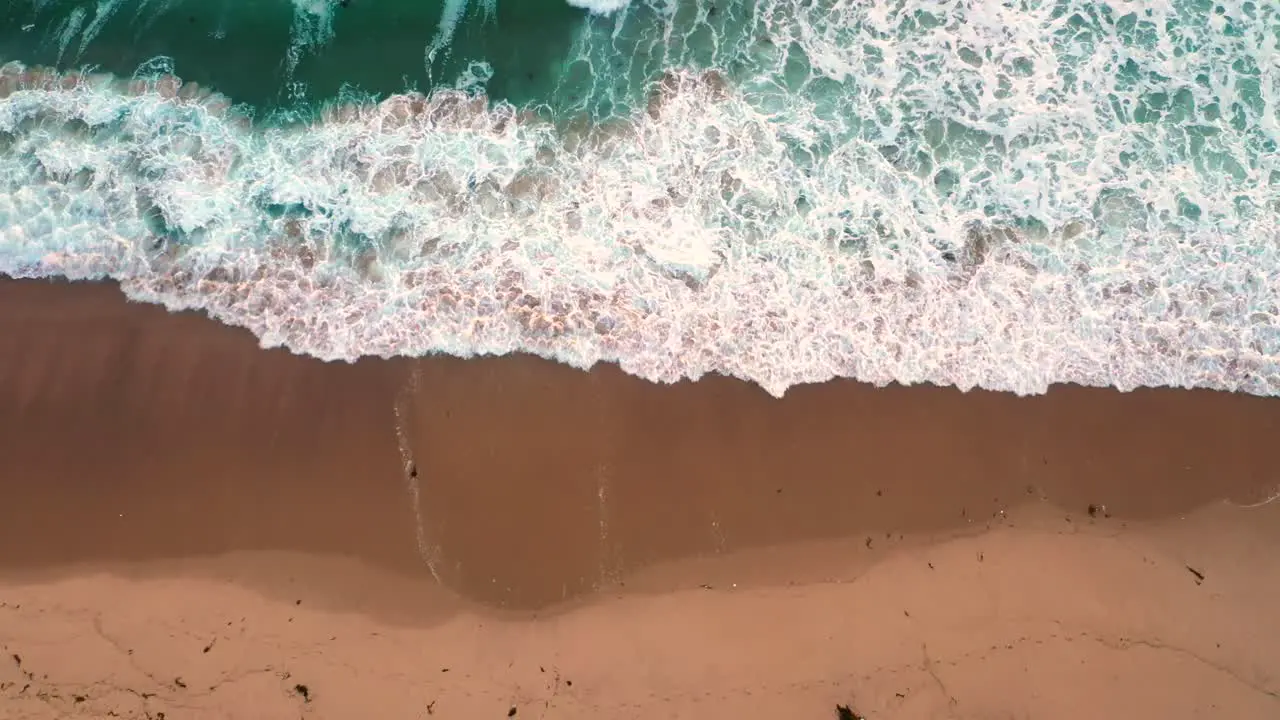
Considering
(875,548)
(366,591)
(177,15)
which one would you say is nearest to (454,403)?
(366,591)

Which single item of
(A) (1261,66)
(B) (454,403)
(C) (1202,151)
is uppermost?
(A) (1261,66)

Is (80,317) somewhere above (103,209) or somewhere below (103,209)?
below

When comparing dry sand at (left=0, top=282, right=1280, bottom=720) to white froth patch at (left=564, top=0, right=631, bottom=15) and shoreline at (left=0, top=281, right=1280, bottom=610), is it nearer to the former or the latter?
shoreline at (left=0, top=281, right=1280, bottom=610)

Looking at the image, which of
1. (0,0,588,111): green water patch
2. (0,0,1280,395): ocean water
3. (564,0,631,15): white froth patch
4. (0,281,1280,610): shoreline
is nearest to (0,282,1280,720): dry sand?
(0,281,1280,610): shoreline

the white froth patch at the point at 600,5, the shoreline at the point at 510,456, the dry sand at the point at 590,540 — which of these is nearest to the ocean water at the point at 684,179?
the white froth patch at the point at 600,5

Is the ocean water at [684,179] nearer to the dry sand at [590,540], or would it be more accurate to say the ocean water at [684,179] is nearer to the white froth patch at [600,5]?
the white froth patch at [600,5]

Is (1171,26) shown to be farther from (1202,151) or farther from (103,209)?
(103,209)
